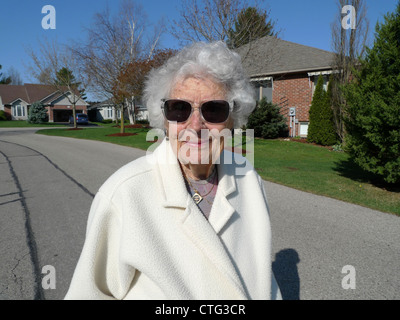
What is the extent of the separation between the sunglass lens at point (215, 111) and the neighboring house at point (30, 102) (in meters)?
56.8

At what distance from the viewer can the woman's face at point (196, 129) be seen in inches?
67.6

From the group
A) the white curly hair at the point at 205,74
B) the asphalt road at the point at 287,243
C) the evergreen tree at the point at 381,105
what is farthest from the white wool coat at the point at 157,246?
the evergreen tree at the point at 381,105

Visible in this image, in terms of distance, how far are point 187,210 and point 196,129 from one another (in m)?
0.48

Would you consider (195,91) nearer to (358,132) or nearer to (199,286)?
(199,286)

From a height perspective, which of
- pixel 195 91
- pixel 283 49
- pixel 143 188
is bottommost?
pixel 143 188

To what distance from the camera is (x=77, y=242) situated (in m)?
4.14

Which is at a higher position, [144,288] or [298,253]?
[144,288]

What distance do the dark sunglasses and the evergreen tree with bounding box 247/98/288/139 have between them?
16.1 meters

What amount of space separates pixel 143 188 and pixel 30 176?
8.04 m

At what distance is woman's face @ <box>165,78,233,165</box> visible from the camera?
5.63 feet

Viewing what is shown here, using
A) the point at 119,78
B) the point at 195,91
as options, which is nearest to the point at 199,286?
the point at 195,91

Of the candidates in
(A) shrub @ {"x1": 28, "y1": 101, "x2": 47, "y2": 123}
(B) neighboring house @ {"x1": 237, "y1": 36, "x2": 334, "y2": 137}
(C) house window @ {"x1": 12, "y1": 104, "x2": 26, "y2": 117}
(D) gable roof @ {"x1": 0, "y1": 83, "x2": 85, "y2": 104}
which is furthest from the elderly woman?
(C) house window @ {"x1": 12, "y1": 104, "x2": 26, "y2": 117}

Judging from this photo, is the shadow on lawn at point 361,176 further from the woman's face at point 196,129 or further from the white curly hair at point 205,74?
the woman's face at point 196,129

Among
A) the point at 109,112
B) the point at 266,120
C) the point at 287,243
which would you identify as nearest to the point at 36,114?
the point at 109,112
